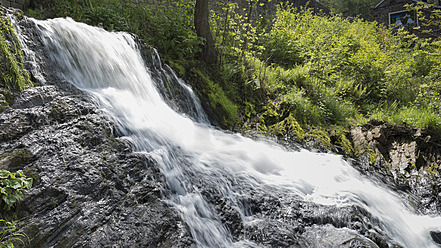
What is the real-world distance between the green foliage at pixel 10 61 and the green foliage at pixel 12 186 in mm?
1264

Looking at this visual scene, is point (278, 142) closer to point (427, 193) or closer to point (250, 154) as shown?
point (250, 154)

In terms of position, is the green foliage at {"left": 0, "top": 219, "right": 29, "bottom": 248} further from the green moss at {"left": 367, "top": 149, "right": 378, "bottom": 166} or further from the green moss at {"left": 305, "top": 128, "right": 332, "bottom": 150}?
the green moss at {"left": 367, "top": 149, "right": 378, "bottom": 166}

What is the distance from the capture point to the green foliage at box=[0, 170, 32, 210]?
2061 millimetres

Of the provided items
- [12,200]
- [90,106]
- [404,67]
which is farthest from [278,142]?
[404,67]

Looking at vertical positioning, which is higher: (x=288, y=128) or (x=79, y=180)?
(x=79, y=180)

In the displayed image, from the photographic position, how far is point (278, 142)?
19.4 ft

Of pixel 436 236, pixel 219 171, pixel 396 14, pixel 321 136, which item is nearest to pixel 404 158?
pixel 321 136

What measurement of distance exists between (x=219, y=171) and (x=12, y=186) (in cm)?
232

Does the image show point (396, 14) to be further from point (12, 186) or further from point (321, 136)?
point (12, 186)

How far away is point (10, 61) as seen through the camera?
3176 millimetres

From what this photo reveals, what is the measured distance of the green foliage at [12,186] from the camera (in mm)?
2061

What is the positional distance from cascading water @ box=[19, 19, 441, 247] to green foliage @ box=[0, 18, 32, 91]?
0.50 m

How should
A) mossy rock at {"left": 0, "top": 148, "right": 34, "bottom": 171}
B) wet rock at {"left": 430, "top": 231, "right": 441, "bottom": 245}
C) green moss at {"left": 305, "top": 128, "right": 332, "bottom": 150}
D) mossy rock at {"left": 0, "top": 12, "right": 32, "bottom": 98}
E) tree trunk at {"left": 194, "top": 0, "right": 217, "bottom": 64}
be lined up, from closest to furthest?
mossy rock at {"left": 0, "top": 148, "right": 34, "bottom": 171}, mossy rock at {"left": 0, "top": 12, "right": 32, "bottom": 98}, wet rock at {"left": 430, "top": 231, "right": 441, "bottom": 245}, green moss at {"left": 305, "top": 128, "right": 332, "bottom": 150}, tree trunk at {"left": 194, "top": 0, "right": 217, "bottom": 64}

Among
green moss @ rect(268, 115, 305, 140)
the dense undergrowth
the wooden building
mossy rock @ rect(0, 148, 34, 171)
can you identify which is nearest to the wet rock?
the dense undergrowth
